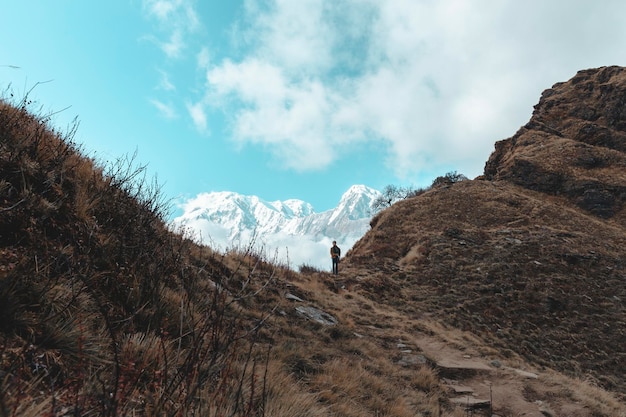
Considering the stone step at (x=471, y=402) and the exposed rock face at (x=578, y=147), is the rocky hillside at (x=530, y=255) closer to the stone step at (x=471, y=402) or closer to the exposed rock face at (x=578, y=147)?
the exposed rock face at (x=578, y=147)

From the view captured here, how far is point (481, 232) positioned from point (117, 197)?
24827 millimetres

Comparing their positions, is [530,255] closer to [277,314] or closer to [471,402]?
[471,402]

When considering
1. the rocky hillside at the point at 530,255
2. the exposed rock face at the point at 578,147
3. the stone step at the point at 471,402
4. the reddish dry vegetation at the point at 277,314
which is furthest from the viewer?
the exposed rock face at the point at 578,147

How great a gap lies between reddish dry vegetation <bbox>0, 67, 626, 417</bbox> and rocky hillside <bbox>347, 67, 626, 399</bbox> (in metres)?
0.13

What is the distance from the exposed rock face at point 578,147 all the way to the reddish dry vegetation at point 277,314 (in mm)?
8938

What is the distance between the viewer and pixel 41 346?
2512mm

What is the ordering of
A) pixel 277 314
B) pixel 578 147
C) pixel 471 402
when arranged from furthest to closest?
pixel 578 147
pixel 277 314
pixel 471 402

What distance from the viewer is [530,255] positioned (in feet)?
68.9

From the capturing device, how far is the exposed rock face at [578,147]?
33438mm

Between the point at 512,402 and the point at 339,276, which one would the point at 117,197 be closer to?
the point at 512,402

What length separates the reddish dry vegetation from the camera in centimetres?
248

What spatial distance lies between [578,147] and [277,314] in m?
45.9

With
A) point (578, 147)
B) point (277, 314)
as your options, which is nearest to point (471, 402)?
point (277, 314)

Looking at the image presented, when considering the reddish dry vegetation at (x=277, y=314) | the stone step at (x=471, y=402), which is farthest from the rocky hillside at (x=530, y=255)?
the stone step at (x=471, y=402)
